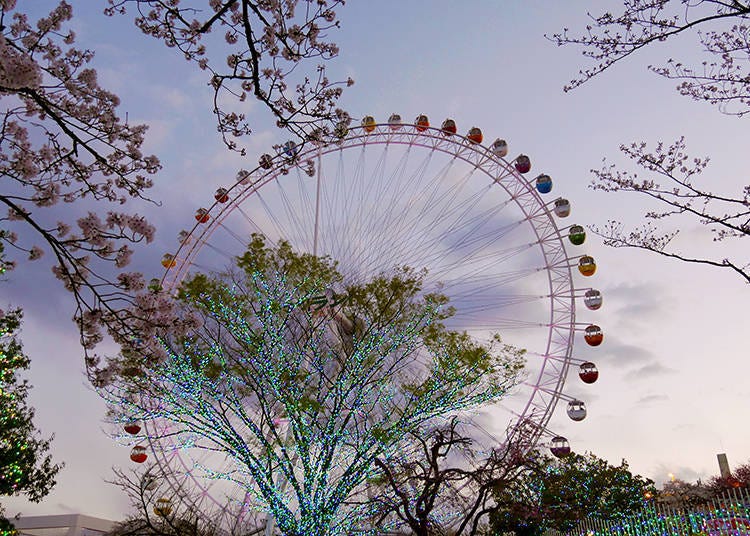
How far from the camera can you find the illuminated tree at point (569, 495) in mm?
13523

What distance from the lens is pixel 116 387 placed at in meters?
9.81

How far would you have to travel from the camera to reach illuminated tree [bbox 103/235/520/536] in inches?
396

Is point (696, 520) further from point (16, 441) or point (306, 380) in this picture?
point (16, 441)

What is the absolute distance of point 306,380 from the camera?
35.5 ft

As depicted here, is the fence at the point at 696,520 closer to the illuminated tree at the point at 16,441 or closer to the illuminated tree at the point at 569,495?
the illuminated tree at the point at 569,495

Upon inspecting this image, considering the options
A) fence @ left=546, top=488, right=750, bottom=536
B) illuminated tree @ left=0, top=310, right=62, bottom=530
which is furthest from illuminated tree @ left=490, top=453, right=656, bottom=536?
illuminated tree @ left=0, top=310, right=62, bottom=530

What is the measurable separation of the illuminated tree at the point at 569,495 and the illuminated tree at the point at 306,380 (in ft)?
12.1

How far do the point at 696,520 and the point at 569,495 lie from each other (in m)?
10.2

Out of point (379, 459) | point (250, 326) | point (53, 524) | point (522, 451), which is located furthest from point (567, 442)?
point (53, 524)

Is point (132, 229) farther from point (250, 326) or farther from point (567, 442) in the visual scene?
point (567, 442)

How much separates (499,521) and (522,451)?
3989mm

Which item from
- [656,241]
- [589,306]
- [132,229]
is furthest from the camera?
[589,306]

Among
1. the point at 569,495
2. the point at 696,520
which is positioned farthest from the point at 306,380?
the point at 569,495

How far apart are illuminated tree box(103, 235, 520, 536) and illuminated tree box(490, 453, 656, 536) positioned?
12.1ft
